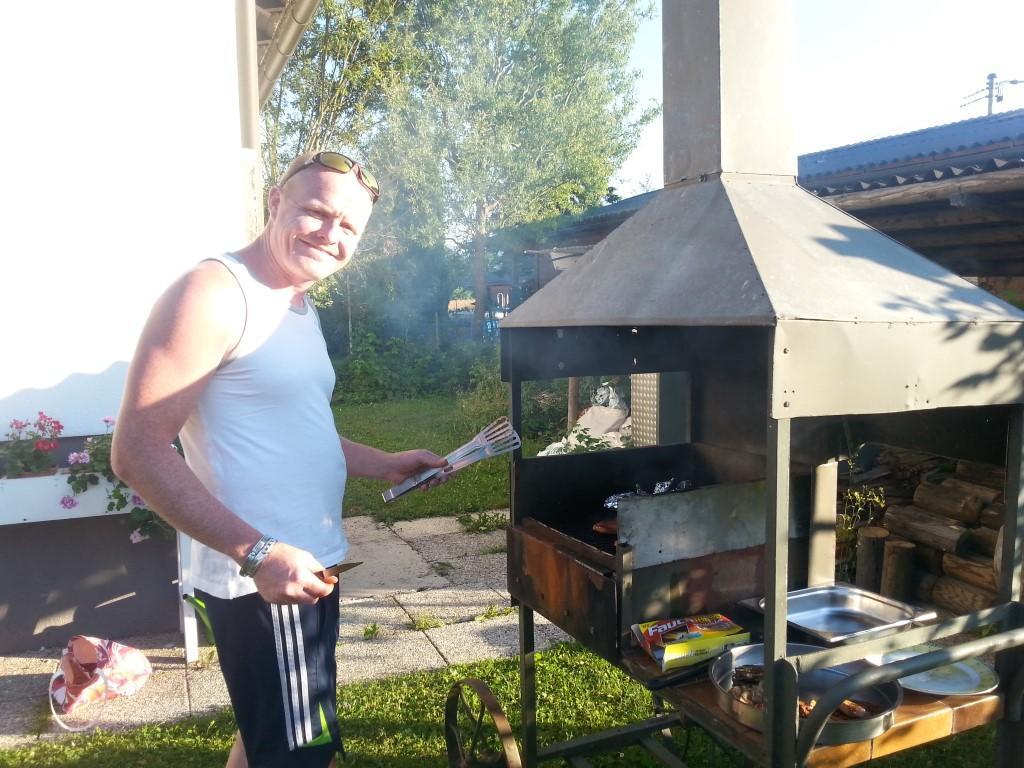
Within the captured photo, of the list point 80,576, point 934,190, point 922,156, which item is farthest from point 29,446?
point 922,156

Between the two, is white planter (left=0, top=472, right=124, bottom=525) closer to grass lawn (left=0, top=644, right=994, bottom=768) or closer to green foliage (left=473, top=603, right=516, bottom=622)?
grass lawn (left=0, top=644, right=994, bottom=768)

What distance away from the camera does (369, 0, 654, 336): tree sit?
49.0ft

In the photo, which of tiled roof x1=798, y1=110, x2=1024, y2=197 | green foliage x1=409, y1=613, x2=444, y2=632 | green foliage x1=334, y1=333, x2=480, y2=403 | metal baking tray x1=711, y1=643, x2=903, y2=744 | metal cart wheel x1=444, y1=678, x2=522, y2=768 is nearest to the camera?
metal baking tray x1=711, y1=643, x2=903, y2=744

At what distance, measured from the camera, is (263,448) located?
1.71m

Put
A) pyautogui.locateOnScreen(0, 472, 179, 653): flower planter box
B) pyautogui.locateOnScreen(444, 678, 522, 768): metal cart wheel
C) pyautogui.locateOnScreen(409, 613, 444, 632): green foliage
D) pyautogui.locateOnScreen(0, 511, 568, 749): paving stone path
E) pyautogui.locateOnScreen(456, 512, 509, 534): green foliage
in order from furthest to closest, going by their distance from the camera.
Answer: pyautogui.locateOnScreen(456, 512, 509, 534): green foliage < pyautogui.locateOnScreen(409, 613, 444, 632): green foliage < pyautogui.locateOnScreen(0, 472, 179, 653): flower planter box < pyautogui.locateOnScreen(0, 511, 568, 749): paving stone path < pyautogui.locateOnScreen(444, 678, 522, 768): metal cart wheel

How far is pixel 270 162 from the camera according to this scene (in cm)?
1470

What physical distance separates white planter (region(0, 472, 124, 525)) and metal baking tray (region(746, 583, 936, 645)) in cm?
298

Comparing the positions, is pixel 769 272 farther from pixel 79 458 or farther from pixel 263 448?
pixel 79 458

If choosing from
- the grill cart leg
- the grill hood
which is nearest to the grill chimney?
the grill hood

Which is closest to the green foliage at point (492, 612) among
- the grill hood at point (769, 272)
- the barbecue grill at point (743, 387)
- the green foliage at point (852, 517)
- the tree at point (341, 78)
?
the barbecue grill at point (743, 387)

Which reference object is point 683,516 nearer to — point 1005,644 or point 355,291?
point 1005,644

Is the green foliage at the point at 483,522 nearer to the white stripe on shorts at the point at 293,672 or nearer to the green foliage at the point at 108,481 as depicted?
the green foliage at the point at 108,481

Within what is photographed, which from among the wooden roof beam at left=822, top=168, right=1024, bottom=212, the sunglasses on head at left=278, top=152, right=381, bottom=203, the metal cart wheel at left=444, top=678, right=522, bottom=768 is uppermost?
the wooden roof beam at left=822, top=168, right=1024, bottom=212

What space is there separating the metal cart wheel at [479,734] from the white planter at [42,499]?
6.72ft
